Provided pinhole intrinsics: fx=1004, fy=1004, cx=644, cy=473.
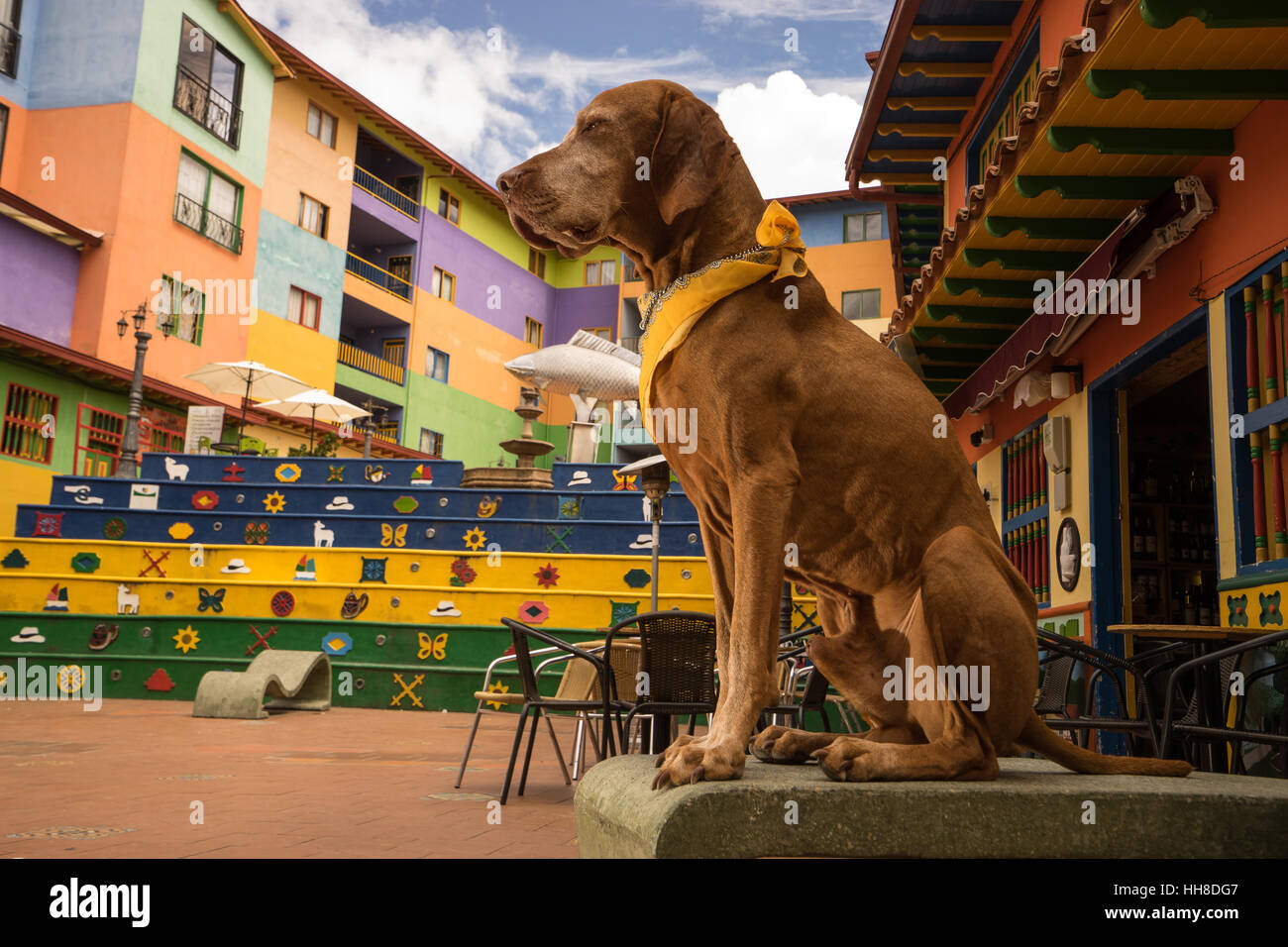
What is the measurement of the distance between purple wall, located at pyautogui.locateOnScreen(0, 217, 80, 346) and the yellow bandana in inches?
795

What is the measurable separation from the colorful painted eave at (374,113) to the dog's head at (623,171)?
23.4 m

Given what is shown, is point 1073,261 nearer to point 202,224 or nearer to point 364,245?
point 202,224

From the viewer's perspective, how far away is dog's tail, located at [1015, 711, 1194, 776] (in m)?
2.09

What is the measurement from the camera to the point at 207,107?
23.2 m

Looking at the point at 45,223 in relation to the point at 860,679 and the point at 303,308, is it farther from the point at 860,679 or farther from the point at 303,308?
the point at 860,679

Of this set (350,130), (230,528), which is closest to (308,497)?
(230,528)

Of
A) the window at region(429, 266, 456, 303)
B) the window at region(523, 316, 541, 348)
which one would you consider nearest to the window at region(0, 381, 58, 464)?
the window at region(429, 266, 456, 303)

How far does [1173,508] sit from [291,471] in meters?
12.5

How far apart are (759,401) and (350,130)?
29822 millimetres

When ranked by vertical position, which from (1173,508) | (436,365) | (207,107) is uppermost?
(207,107)

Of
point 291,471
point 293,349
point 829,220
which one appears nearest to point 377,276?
point 293,349

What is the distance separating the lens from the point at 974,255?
6.88 metres

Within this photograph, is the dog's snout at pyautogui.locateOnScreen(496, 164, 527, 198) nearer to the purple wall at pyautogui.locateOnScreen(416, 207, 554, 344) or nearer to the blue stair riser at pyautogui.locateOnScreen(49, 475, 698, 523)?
the blue stair riser at pyautogui.locateOnScreen(49, 475, 698, 523)

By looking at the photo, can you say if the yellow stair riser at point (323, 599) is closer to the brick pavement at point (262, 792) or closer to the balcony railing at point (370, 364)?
the brick pavement at point (262, 792)
